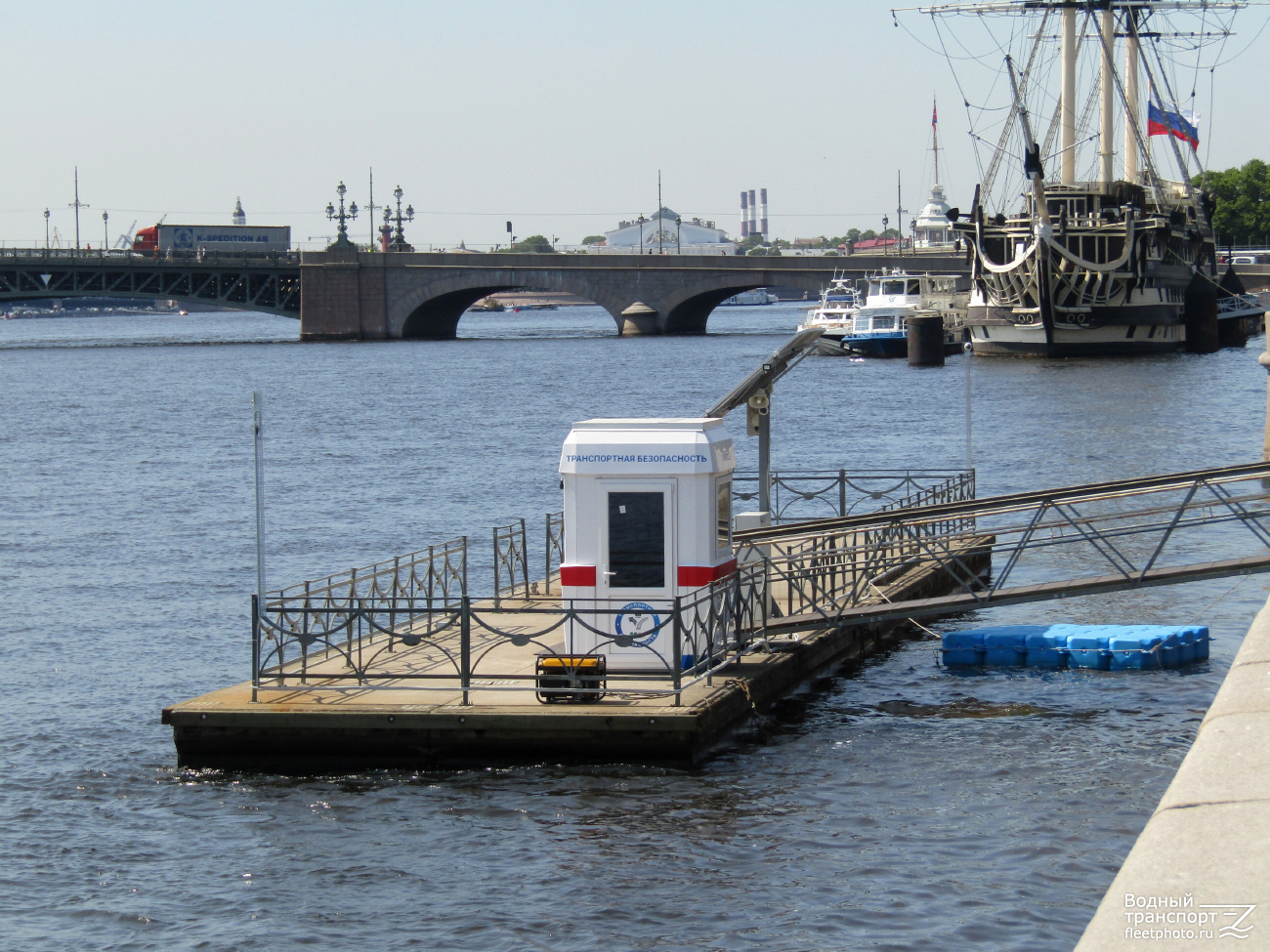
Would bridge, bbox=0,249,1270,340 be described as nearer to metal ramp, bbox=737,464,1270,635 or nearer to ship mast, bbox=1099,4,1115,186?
ship mast, bbox=1099,4,1115,186

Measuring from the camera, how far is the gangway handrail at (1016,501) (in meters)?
18.5

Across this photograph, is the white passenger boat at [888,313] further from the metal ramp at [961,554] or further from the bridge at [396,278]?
the metal ramp at [961,554]

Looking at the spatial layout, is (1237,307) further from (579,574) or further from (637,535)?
(579,574)

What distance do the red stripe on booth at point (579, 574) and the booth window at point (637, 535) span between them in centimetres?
20

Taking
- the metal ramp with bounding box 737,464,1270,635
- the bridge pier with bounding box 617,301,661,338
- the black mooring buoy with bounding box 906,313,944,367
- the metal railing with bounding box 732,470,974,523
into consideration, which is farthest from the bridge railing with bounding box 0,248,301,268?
the metal ramp with bounding box 737,464,1270,635

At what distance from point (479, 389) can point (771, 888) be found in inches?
2768

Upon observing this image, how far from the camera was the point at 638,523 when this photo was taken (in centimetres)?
1705

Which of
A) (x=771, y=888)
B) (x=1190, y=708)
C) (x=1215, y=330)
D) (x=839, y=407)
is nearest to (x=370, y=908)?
(x=771, y=888)

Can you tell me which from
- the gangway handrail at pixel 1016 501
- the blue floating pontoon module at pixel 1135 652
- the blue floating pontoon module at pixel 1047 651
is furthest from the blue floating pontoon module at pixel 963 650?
the gangway handrail at pixel 1016 501

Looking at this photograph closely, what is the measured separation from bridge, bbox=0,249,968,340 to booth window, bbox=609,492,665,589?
107 m

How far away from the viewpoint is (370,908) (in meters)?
13.1

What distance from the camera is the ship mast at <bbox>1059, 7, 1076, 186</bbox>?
10394 cm

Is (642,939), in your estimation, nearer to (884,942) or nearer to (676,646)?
(884,942)

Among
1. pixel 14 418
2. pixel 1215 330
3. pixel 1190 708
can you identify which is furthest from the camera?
pixel 1215 330
